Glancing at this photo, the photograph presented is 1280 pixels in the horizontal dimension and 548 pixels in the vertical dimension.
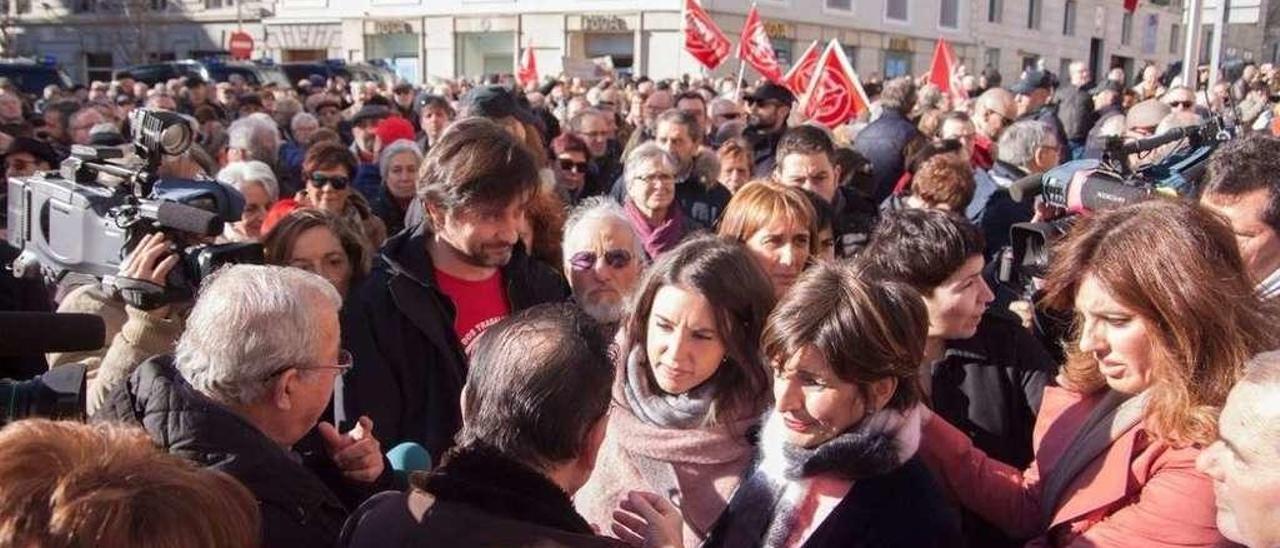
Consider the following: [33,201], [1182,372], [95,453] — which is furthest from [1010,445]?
[33,201]

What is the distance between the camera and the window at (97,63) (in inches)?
1489

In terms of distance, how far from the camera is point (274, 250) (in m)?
3.39

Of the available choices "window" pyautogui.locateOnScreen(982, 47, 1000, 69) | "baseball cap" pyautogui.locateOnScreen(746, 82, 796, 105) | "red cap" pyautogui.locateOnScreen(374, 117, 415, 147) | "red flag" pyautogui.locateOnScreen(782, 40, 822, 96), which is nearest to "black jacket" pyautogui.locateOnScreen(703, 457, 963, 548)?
"baseball cap" pyautogui.locateOnScreen(746, 82, 796, 105)

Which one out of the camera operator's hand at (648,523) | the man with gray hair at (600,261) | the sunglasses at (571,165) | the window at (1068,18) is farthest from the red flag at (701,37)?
the window at (1068,18)

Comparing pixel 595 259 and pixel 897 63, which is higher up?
pixel 897 63

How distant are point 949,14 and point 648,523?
39342 mm

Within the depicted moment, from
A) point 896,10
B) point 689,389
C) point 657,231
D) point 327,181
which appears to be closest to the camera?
point 689,389

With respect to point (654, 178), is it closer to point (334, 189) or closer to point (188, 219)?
point (334, 189)

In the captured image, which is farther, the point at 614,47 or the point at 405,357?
the point at 614,47

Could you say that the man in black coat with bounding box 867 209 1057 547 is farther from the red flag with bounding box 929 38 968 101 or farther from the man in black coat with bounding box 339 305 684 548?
the red flag with bounding box 929 38 968 101

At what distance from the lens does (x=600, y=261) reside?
10.8ft

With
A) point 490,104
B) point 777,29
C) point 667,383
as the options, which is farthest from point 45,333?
point 777,29

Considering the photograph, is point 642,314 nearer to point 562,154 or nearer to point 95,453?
point 95,453

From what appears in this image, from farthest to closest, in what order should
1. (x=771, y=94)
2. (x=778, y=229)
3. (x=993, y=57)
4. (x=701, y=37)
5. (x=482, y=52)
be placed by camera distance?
(x=993, y=57)
(x=482, y=52)
(x=701, y=37)
(x=771, y=94)
(x=778, y=229)
